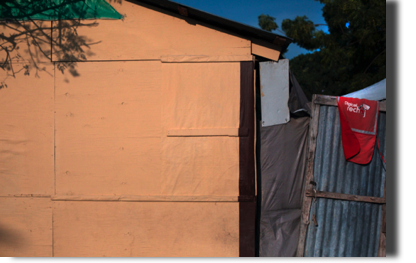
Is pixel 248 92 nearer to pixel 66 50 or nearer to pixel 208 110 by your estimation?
pixel 208 110

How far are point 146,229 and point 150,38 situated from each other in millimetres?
2814

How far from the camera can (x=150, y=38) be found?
4.12 m

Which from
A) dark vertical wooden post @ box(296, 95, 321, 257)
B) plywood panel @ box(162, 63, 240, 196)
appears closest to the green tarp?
plywood panel @ box(162, 63, 240, 196)

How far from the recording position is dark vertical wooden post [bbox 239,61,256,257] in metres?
4.04

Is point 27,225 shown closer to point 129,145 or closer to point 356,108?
point 129,145

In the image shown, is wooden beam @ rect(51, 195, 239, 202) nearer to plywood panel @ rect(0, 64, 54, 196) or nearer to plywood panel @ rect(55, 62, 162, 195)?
plywood panel @ rect(55, 62, 162, 195)

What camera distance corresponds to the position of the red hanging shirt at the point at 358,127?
4.16 m

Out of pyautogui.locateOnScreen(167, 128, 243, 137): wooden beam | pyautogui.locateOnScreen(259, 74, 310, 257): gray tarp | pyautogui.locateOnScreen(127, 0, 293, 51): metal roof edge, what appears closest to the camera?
pyautogui.locateOnScreen(127, 0, 293, 51): metal roof edge

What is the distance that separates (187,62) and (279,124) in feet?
5.47

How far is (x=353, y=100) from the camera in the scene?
422 centimetres

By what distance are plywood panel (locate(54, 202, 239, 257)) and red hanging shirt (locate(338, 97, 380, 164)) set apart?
75.5 inches

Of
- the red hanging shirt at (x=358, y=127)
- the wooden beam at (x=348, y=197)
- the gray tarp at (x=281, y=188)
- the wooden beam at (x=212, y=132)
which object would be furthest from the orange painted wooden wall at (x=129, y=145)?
the red hanging shirt at (x=358, y=127)

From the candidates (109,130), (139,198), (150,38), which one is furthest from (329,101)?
(109,130)

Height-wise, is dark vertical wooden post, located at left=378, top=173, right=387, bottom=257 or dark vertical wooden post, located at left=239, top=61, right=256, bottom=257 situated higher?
dark vertical wooden post, located at left=239, top=61, right=256, bottom=257
